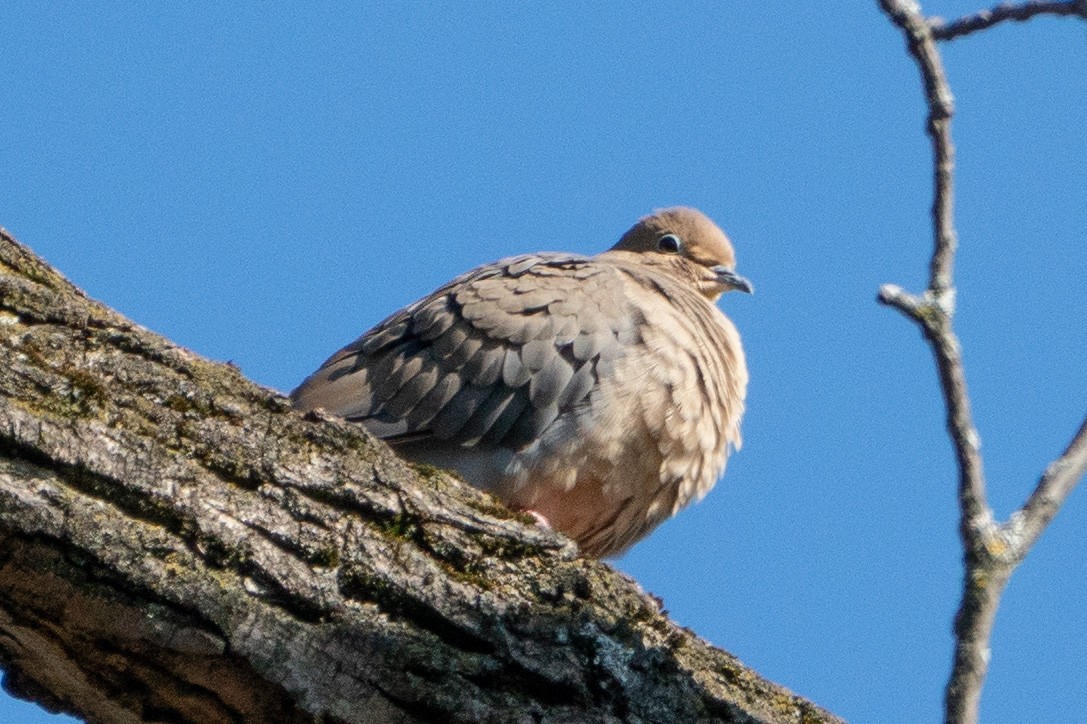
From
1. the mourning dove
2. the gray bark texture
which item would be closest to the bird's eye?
the mourning dove

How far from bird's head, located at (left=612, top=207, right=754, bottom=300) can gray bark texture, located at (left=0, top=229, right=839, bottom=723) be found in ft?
14.8

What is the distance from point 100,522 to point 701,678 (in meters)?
1.35

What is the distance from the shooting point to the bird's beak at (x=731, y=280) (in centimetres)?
821

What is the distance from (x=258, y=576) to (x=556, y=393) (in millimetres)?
2989

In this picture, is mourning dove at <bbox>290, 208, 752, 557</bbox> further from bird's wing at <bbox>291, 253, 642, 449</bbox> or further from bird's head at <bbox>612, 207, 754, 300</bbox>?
bird's head at <bbox>612, 207, 754, 300</bbox>

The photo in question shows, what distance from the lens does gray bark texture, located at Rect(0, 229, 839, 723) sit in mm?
3355

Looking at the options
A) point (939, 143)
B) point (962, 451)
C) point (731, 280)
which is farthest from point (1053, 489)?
point (731, 280)

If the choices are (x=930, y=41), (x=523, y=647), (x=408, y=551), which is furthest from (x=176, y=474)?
(x=930, y=41)

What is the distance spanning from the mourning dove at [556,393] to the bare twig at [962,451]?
3263 millimetres

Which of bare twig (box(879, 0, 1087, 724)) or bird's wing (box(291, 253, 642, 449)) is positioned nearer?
bare twig (box(879, 0, 1087, 724))

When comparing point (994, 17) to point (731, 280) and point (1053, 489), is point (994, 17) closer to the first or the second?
point (1053, 489)

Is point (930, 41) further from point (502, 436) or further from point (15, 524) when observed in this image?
point (502, 436)

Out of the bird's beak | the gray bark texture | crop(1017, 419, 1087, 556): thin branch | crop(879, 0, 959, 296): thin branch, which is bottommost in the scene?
the gray bark texture

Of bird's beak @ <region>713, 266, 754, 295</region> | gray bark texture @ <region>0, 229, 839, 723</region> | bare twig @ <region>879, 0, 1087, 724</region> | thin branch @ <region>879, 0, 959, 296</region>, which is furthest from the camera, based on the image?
bird's beak @ <region>713, 266, 754, 295</region>
